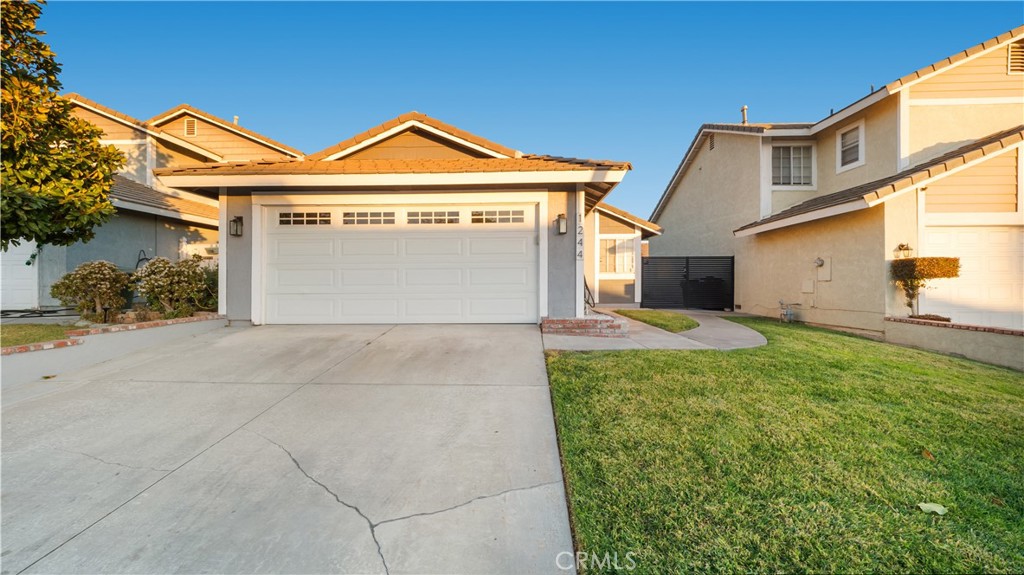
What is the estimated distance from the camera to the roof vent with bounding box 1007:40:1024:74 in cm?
918

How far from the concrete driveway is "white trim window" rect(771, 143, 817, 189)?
11847 millimetres

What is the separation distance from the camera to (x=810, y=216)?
8945 millimetres

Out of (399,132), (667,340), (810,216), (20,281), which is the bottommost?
(667,340)

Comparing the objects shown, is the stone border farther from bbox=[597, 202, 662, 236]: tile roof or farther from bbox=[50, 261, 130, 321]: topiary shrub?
bbox=[597, 202, 662, 236]: tile roof

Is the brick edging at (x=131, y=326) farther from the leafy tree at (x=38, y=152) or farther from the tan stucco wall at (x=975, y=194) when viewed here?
the tan stucco wall at (x=975, y=194)

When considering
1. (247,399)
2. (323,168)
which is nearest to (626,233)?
(323,168)

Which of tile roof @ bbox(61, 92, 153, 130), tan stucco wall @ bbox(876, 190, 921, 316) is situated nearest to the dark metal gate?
tan stucco wall @ bbox(876, 190, 921, 316)

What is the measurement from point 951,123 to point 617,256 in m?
8.51

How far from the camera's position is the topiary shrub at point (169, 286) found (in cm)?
628

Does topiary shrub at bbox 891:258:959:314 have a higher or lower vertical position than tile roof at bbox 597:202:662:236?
lower

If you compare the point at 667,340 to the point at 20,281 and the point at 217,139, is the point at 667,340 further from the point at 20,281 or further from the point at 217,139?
the point at 217,139

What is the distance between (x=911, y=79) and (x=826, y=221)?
388 centimetres

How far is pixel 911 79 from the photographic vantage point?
353 inches

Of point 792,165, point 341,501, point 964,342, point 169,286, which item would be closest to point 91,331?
point 169,286
